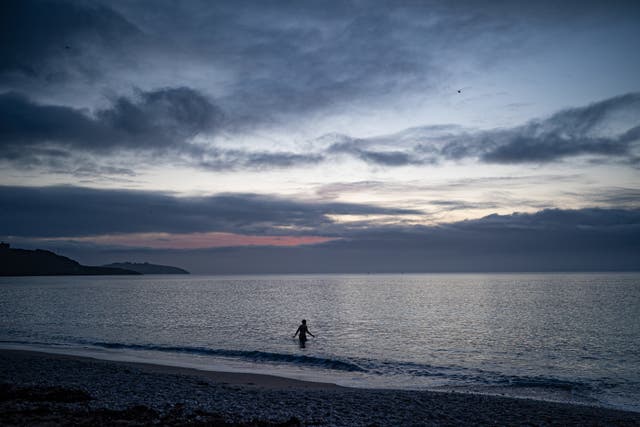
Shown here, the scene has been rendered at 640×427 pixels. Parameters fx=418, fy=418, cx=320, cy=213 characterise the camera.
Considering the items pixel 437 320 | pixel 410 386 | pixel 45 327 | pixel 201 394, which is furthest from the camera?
pixel 437 320

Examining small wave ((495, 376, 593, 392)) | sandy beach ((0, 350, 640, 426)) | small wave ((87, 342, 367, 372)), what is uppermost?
sandy beach ((0, 350, 640, 426))

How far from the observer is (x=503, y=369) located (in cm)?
3092

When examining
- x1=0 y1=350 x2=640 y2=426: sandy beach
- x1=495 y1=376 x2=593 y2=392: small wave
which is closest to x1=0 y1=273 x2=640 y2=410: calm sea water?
x1=495 y1=376 x2=593 y2=392: small wave

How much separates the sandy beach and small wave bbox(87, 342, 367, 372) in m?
7.10

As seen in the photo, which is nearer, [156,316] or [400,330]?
[400,330]

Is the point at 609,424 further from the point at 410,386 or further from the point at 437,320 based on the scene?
the point at 437,320

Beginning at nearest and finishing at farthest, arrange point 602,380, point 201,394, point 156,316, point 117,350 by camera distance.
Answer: point 201,394 → point 602,380 → point 117,350 → point 156,316

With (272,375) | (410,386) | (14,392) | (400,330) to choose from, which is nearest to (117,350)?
(272,375)

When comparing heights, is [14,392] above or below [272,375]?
above

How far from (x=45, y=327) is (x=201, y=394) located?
47.1 meters

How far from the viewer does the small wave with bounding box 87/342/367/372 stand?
3208 cm

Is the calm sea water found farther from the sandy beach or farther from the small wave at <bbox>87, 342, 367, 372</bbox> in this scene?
the sandy beach

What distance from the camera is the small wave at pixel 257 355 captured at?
32075mm

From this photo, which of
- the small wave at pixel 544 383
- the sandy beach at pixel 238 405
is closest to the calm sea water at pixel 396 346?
the small wave at pixel 544 383
